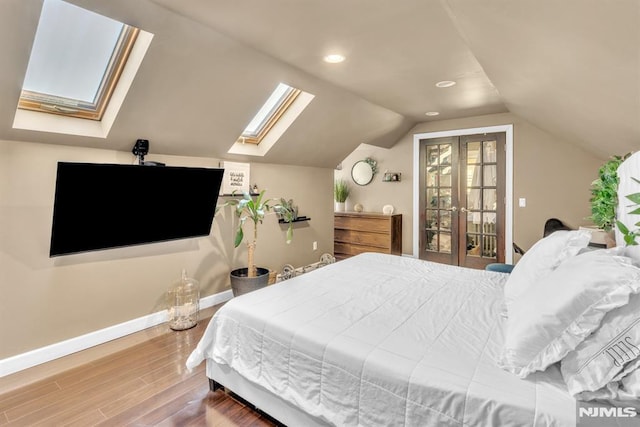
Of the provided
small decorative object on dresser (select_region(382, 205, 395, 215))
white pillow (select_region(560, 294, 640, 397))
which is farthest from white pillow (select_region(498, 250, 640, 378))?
small decorative object on dresser (select_region(382, 205, 395, 215))

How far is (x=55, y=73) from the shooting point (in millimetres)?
2248

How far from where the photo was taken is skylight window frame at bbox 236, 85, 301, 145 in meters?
3.64

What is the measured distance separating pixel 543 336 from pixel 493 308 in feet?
2.31

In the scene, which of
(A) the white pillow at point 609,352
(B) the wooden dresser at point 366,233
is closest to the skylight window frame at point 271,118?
(B) the wooden dresser at point 366,233

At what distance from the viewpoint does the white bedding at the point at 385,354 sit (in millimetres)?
1155

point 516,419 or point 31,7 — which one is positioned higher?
point 31,7

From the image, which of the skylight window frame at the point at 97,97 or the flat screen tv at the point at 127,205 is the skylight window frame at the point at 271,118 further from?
the skylight window frame at the point at 97,97

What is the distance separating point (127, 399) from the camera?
2.04 metres

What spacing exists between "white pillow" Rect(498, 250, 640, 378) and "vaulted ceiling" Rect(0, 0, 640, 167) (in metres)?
0.88

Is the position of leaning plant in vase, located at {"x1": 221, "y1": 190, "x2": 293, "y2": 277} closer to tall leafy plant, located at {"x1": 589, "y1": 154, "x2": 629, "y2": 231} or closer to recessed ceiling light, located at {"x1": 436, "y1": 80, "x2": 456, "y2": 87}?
recessed ceiling light, located at {"x1": 436, "y1": 80, "x2": 456, "y2": 87}

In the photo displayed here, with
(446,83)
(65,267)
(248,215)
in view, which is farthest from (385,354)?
(446,83)

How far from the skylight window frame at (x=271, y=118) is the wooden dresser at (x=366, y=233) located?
237 centimetres

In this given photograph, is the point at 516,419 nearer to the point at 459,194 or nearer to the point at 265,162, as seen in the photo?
the point at 265,162

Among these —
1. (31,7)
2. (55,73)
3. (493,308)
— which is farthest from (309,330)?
(55,73)
